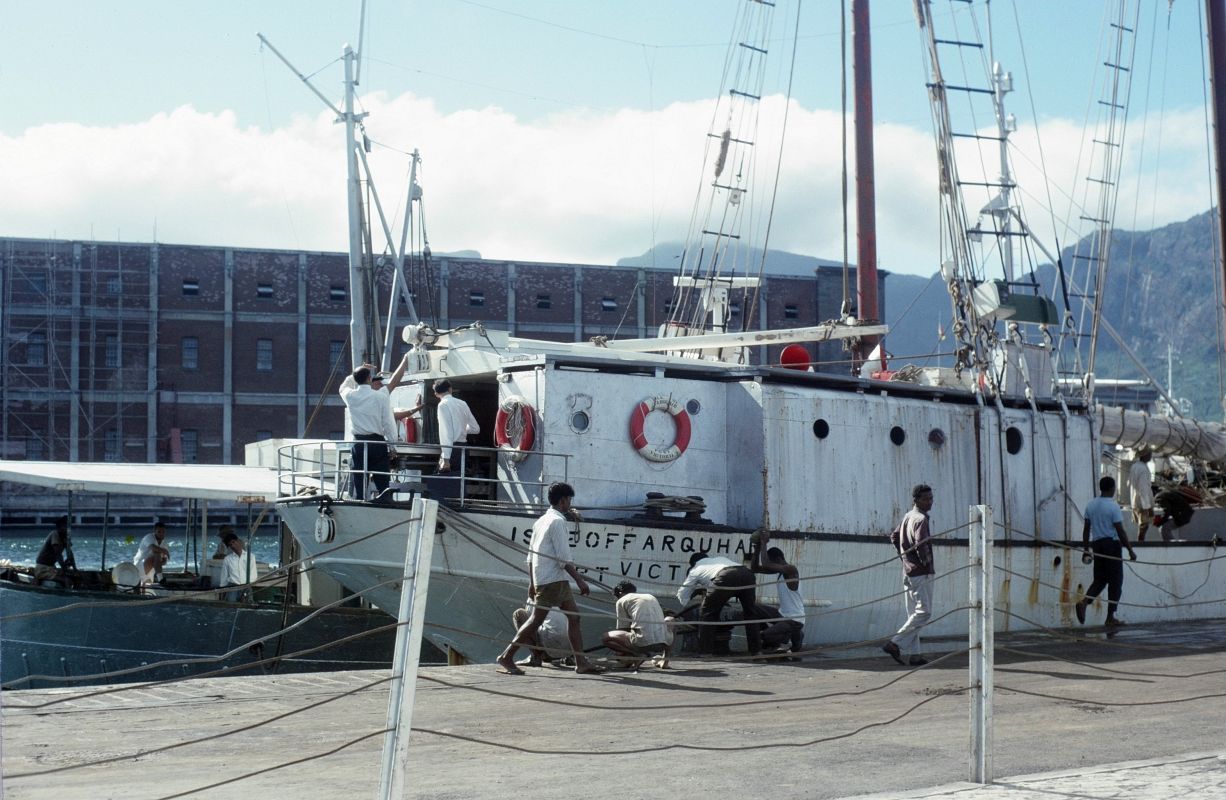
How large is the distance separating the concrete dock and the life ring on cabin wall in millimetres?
3042

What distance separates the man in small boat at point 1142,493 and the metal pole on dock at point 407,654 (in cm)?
1666

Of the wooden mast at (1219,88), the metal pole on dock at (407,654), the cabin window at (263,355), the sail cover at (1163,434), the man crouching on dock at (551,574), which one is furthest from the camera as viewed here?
the cabin window at (263,355)

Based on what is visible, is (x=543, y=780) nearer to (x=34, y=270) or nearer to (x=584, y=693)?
(x=584, y=693)

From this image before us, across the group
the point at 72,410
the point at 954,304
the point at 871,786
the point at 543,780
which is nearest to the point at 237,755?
the point at 543,780

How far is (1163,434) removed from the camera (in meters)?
22.9

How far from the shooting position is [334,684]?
10.8 meters

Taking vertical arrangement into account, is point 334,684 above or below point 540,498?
below

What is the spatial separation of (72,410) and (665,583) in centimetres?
5471

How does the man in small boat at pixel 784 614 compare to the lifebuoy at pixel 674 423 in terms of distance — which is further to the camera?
the lifebuoy at pixel 674 423

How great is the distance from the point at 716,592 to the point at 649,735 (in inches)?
164

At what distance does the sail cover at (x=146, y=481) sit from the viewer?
17.4 metres

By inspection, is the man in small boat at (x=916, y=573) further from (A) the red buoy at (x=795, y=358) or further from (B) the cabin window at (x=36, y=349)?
(B) the cabin window at (x=36, y=349)

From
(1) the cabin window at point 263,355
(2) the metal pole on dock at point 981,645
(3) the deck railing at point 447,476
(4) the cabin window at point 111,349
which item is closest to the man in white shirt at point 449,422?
(3) the deck railing at point 447,476

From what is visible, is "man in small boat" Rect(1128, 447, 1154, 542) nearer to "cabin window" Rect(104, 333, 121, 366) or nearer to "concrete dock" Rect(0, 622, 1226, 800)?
"concrete dock" Rect(0, 622, 1226, 800)
